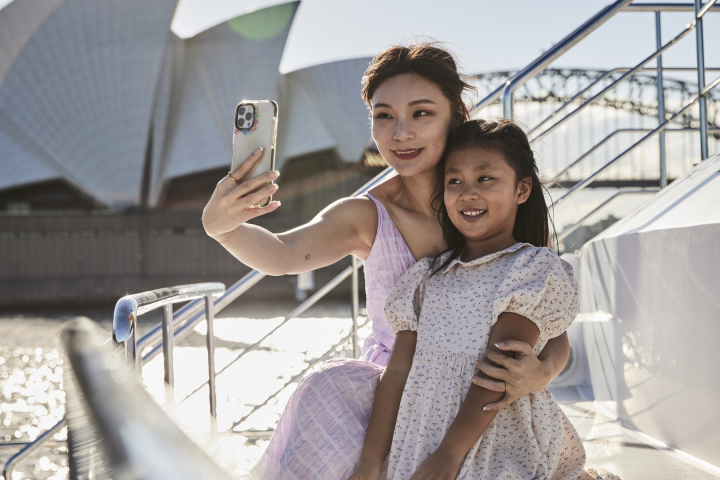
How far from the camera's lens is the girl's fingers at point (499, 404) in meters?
0.80

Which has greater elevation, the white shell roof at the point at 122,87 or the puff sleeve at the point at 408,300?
the white shell roof at the point at 122,87

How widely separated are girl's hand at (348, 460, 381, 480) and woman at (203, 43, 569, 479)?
24 millimetres

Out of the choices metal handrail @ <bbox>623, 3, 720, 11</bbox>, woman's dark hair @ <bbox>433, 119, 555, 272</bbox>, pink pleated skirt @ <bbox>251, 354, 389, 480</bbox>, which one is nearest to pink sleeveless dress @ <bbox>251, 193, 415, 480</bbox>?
pink pleated skirt @ <bbox>251, 354, 389, 480</bbox>

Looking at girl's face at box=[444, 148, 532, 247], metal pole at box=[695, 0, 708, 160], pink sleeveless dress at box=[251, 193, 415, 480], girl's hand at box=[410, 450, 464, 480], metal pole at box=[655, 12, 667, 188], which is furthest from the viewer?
metal pole at box=[655, 12, 667, 188]

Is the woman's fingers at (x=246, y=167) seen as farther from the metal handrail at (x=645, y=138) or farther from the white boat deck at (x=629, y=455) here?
the metal handrail at (x=645, y=138)

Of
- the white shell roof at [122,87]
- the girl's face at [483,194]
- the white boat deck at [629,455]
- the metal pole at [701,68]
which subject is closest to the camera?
the girl's face at [483,194]

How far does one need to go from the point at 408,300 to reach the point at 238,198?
0.34m

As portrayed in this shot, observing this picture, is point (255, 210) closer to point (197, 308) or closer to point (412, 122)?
point (412, 122)

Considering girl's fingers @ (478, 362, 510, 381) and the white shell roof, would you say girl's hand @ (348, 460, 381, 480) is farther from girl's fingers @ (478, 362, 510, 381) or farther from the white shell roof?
the white shell roof

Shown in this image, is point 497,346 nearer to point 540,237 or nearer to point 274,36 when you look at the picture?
point 540,237

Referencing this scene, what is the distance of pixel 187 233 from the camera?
51.0 ft

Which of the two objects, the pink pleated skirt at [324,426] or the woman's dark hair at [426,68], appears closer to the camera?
the pink pleated skirt at [324,426]

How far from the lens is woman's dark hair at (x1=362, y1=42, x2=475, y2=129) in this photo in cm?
113

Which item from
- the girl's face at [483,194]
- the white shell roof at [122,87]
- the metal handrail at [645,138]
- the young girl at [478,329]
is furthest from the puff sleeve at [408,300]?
the white shell roof at [122,87]
